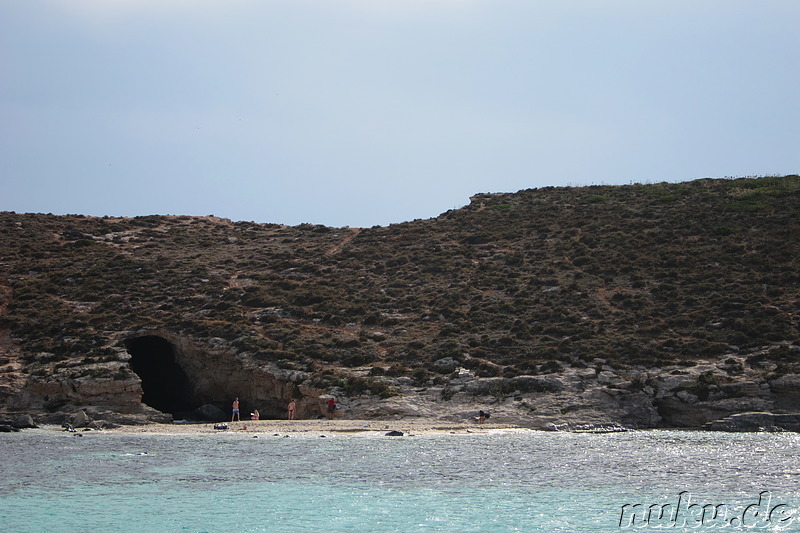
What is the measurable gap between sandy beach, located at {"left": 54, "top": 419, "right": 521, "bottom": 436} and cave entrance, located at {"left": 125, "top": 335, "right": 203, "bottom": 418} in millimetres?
8484

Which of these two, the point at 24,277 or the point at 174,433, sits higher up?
the point at 24,277

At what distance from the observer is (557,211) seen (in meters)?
64.7

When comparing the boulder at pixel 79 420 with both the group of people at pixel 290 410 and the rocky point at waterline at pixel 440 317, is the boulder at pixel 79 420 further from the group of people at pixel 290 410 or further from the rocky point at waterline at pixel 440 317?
the group of people at pixel 290 410

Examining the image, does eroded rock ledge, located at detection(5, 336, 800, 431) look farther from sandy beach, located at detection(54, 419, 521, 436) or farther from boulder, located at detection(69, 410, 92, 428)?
sandy beach, located at detection(54, 419, 521, 436)

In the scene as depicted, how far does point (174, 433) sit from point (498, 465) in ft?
52.7

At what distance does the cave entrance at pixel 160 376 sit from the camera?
146 ft

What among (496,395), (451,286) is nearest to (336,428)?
(496,395)

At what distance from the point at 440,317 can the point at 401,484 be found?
26.7 metres

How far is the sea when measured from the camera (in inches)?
621

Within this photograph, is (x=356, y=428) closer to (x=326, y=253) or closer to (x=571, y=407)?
(x=571, y=407)

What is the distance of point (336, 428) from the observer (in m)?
33.2

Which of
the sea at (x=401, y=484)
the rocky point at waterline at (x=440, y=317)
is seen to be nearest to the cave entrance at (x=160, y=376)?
the rocky point at waterline at (x=440, y=317)

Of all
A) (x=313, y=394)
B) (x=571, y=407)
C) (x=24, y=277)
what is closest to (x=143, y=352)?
(x=24, y=277)

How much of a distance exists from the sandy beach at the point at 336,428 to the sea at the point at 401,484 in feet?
7.34
